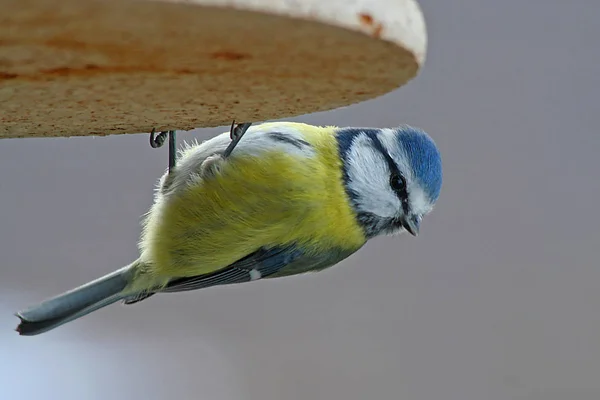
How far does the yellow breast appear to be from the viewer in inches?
38.1

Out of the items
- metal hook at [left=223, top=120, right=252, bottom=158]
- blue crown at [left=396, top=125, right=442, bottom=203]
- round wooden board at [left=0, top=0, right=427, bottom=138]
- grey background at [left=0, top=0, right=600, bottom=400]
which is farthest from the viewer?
grey background at [left=0, top=0, right=600, bottom=400]

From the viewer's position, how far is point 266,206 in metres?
0.98

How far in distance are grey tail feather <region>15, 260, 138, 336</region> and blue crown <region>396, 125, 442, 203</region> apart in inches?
15.1

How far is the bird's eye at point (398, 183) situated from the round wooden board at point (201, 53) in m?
0.51

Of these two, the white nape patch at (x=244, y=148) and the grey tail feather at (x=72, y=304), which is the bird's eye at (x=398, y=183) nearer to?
the white nape patch at (x=244, y=148)

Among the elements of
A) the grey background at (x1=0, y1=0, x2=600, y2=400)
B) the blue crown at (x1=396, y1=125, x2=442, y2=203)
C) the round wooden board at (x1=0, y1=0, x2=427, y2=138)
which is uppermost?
the round wooden board at (x1=0, y1=0, x2=427, y2=138)

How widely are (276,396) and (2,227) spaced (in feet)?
2.84

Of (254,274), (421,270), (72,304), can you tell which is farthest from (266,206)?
(421,270)

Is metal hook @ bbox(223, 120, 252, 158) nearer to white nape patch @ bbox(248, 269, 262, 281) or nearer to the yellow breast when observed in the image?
the yellow breast

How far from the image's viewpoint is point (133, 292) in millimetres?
1069

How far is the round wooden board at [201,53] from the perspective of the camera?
→ 300 mm

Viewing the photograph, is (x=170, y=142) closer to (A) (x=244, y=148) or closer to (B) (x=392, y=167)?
(A) (x=244, y=148)

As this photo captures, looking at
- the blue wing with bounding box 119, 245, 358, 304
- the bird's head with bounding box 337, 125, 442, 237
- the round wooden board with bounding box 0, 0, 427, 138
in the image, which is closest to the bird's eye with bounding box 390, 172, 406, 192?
the bird's head with bounding box 337, 125, 442, 237

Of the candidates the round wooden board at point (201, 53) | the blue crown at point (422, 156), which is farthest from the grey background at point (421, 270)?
the round wooden board at point (201, 53)
